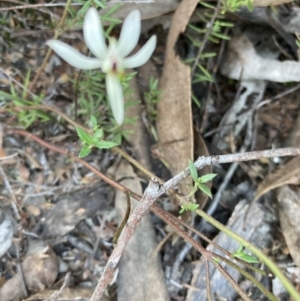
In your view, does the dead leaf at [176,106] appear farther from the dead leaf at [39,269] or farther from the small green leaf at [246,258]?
the dead leaf at [39,269]

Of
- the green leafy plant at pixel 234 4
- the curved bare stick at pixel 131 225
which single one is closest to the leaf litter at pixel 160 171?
the green leafy plant at pixel 234 4

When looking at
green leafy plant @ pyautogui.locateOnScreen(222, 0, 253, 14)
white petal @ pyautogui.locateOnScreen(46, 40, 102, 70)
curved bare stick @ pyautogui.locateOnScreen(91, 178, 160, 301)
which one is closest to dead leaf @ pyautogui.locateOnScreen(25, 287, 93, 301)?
curved bare stick @ pyautogui.locateOnScreen(91, 178, 160, 301)

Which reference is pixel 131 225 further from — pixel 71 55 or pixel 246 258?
pixel 71 55

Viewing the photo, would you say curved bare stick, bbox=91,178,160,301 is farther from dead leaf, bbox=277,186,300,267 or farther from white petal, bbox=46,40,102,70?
dead leaf, bbox=277,186,300,267

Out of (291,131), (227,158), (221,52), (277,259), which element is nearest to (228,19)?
(221,52)

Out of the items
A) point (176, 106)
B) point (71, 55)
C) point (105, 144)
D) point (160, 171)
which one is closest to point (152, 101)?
point (176, 106)
